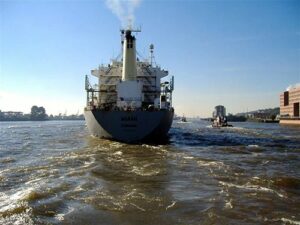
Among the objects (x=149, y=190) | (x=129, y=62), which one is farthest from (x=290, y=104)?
(x=149, y=190)

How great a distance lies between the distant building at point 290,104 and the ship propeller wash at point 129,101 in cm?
9373

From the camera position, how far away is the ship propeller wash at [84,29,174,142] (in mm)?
35750

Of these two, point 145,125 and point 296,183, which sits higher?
point 145,125

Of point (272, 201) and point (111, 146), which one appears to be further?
point (111, 146)

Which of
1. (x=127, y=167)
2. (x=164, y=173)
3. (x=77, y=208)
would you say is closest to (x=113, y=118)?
(x=127, y=167)

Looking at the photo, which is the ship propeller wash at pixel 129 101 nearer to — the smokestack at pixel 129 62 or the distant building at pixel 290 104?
the smokestack at pixel 129 62

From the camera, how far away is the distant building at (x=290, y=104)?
138625 millimetres

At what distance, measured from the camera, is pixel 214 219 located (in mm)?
11586

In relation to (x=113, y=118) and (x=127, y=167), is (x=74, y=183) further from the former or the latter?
(x=113, y=118)

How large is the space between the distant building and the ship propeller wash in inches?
3690

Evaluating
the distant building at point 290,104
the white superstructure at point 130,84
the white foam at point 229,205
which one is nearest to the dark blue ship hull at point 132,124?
the white superstructure at point 130,84

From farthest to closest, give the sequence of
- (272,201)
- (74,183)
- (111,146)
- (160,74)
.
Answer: (160,74) < (111,146) < (74,183) < (272,201)

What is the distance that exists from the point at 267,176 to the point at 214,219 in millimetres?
8569

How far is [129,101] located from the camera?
41.2 metres
